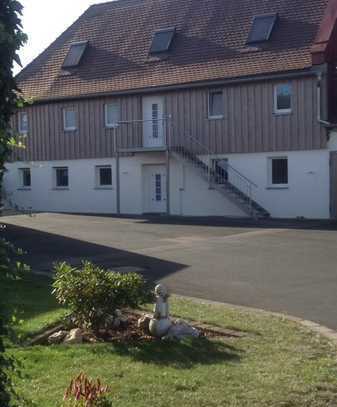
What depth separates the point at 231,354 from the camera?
7418mm

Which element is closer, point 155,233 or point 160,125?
point 155,233

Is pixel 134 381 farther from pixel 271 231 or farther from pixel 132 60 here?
pixel 132 60

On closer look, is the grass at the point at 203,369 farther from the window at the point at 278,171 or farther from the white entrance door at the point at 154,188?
the white entrance door at the point at 154,188

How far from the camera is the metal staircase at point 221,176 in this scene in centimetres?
2895

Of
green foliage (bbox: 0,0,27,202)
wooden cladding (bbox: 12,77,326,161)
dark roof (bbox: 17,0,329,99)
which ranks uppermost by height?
dark roof (bbox: 17,0,329,99)

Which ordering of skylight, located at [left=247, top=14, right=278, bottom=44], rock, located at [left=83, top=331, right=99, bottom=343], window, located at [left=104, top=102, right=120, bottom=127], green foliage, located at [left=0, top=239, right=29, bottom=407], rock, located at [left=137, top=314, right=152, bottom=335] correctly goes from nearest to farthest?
green foliage, located at [left=0, top=239, right=29, bottom=407]
rock, located at [left=83, top=331, right=99, bottom=343]
rock, located at [left=137, top=314, right=152, bottom=335]
skylight, located at [left=247, top=14, right=278, bottom=44]
window, located at [left=104, top=102, right=120, bottom=127]

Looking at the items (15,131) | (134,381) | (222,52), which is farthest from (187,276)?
(222,52)

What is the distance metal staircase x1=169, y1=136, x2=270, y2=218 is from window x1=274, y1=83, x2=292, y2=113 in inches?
120

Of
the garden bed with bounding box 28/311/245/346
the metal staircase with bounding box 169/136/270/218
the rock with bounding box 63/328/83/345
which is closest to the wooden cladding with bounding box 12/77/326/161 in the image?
the metal staircase with bounding box 169/136/270/218

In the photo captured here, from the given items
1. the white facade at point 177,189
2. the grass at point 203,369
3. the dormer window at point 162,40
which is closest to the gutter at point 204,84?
the dormer window at point 162,40

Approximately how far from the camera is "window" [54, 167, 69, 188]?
3607cm

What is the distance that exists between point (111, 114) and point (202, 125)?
506 centimetres

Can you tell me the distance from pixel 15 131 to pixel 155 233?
19235 mm

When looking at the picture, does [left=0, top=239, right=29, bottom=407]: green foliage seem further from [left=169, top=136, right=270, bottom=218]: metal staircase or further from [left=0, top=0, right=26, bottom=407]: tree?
[left=169, top=136, right=270, bottom=218]: metal staircase
